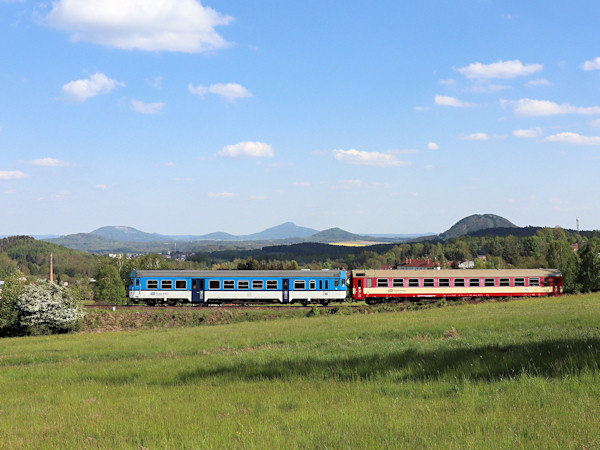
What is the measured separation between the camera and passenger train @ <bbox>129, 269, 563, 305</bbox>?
46.2 metres

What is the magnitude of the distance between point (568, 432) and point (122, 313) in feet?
134

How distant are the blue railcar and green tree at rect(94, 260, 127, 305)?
50823 millimetres

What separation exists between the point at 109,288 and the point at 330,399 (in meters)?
92.8

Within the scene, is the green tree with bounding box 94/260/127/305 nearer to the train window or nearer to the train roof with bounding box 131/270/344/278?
the train roof with bounding box 131/270/344/278

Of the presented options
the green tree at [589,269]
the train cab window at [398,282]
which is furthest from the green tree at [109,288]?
the green tree at [589,269]

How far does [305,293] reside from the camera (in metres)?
46.6

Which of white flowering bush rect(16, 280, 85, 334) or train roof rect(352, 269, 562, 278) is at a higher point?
train roof rect(352, 269, 562, 278)

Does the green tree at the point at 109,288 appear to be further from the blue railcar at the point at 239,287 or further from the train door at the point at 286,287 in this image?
the train door at the point at 286,287

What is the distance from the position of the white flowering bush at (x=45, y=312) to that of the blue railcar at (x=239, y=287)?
7133mm

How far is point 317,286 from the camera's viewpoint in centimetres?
4647

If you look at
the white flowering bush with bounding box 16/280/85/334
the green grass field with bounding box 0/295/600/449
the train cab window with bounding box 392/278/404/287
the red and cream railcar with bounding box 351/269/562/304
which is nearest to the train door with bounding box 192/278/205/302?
the white flowering bush with bounding box 16/280/85/334

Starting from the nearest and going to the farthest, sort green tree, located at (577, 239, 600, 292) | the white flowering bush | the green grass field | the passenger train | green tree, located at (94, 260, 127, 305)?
the green grass field
the white flowering bush
the passenger train
green tree, located at (577, 239, 600, 292)
green tree, located at (94, 260, 127, 305)

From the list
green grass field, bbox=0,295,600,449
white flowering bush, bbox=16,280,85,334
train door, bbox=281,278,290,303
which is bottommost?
white flowering bush, bbox=16,280,85,334

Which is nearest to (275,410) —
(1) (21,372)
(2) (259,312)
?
(1) (21,372)
